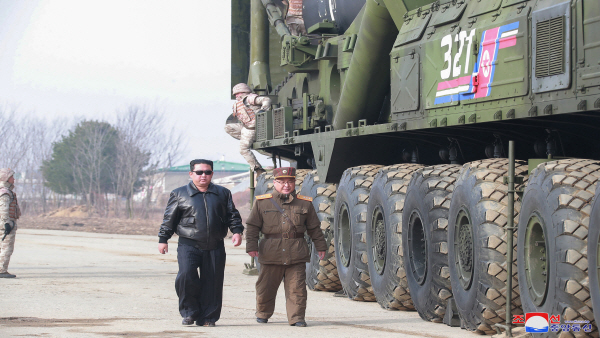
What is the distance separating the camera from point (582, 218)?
24.0 ft

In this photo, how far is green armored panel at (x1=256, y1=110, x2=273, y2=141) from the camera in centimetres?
1649

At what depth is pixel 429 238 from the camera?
10.1 meters

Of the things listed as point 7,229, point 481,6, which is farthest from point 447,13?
point 7,229

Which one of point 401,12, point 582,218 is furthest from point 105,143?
point 582,218

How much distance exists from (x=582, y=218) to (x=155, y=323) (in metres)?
4.34

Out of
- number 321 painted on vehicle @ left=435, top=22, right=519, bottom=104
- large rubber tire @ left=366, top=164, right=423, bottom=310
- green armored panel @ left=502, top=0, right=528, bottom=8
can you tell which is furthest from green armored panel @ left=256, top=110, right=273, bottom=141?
green armored panel @ left=502, top=0, right=528, bottom=8

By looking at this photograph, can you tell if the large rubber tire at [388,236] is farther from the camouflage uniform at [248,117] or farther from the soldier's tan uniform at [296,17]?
the camouflage uniform at [248,117]

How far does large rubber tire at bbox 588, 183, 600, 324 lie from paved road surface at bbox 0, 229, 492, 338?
6.70ft

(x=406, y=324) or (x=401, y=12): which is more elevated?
(x=401, y=12)

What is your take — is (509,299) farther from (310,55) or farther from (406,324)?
(310,55)

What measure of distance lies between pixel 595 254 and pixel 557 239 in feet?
1.57

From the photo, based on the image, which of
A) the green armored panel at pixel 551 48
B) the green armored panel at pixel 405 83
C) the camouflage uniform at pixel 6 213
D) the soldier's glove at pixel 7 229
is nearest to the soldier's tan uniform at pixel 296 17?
the camouflage uniform at pixel 6 213

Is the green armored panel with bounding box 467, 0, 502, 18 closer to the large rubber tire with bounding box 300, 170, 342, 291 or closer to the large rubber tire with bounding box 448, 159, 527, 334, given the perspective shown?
the large rubber tire with bounding box 448, 159, 527, 334

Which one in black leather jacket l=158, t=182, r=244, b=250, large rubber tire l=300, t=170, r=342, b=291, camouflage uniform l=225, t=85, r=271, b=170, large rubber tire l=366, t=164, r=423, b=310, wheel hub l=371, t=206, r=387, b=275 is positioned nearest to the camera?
black leather jacket l=158, t=182, r=244, b=250
